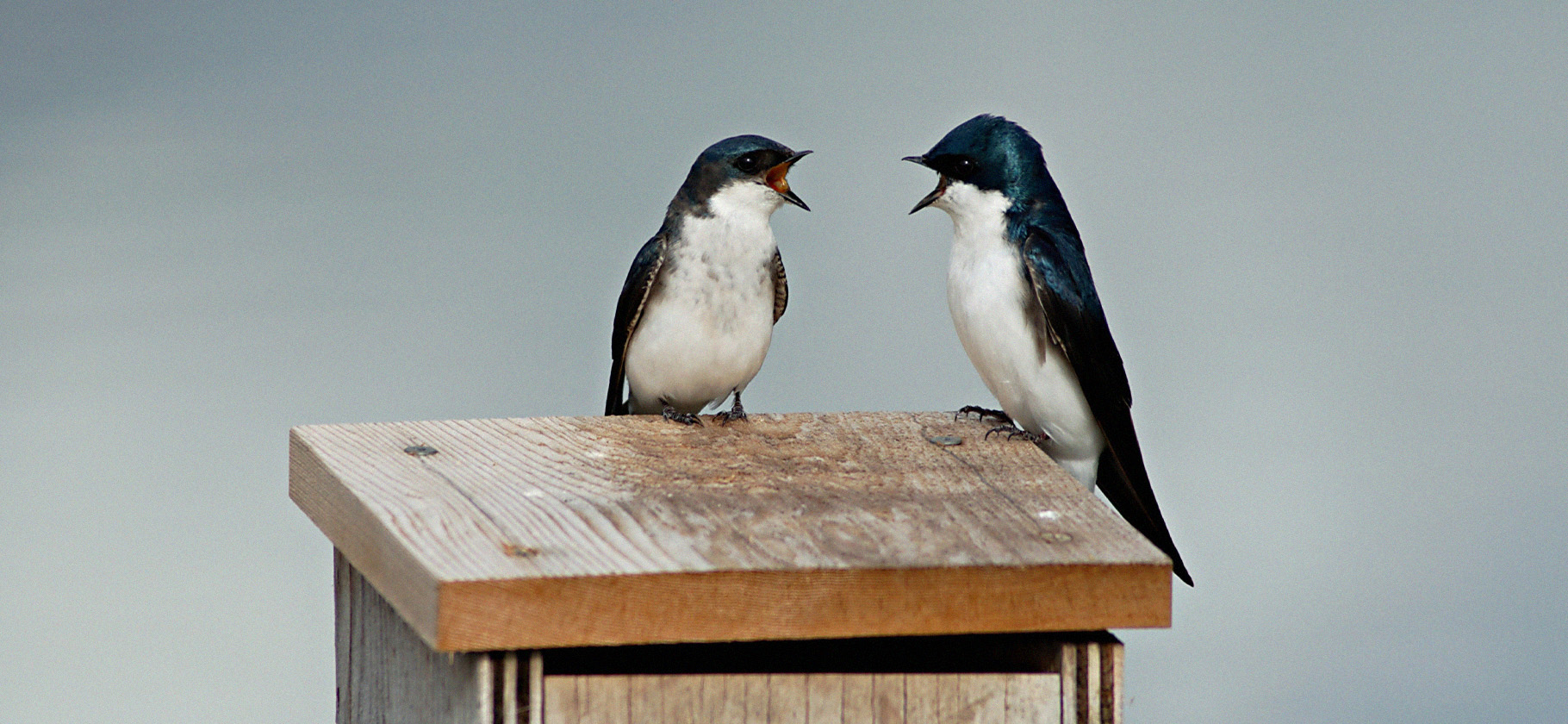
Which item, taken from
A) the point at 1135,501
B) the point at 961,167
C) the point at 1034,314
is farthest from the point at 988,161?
the point at 1135,501

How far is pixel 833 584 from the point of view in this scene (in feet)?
5.46

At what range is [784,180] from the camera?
302 centimetres

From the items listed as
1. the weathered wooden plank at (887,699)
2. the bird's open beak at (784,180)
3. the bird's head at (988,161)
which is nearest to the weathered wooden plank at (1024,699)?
the weathered wooden plank at (887,699)

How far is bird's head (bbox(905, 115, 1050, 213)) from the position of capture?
2707mm

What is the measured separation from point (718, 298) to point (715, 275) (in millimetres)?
38

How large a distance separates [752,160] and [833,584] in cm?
141

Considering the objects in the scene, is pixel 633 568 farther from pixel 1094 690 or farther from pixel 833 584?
pixel 1094 690

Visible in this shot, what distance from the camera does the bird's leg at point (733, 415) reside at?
8.43 ft

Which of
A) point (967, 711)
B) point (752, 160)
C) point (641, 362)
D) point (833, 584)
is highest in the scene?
point (752, 160)

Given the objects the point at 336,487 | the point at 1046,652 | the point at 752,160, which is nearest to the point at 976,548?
the point at 1046,652

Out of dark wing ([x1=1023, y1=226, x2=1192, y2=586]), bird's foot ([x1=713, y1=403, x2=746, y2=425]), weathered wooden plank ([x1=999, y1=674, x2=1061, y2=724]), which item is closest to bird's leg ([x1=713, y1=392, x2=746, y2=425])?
bird's foot ([x1=713, y1=403, x2=746, y2=425])

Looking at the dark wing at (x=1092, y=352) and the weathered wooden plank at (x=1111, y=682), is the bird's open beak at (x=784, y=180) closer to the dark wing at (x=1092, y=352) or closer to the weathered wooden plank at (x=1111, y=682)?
the dark wing at (x=1092, y=352)

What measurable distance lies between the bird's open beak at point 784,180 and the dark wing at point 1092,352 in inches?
18.7

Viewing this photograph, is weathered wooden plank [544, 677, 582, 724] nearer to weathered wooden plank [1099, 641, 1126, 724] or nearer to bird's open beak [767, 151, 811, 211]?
weathered wooden plank [1099, 641, 1126, 724]
